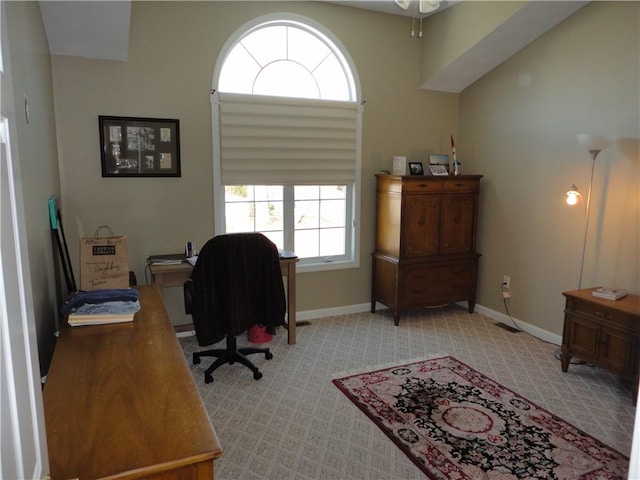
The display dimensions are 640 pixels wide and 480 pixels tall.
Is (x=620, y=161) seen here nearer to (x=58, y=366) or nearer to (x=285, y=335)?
(x=285, y=335)

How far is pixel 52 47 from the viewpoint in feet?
10.4

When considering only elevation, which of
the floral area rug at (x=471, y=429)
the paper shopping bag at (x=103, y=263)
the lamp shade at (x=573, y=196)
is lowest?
the floral area rug at (x=471, y=429)

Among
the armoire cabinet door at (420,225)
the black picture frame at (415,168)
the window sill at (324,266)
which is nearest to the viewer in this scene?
the armoire cabinet door at (420,225)

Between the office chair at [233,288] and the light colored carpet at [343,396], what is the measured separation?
339mm

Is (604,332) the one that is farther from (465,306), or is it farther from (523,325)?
(465,306)

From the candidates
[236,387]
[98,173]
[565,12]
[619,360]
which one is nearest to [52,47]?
[98,173]

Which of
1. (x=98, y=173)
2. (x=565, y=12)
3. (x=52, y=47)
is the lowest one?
(x=98, y=173)

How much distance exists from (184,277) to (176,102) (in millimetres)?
1448

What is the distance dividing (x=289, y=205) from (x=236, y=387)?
1819mm

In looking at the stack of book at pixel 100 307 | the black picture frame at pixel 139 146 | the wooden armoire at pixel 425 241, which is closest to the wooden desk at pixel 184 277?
the black picture frame at pixel 139 146

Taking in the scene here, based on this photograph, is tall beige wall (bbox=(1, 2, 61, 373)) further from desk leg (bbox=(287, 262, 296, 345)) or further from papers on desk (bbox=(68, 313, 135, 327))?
desk leg (bbox=(287, 262, 296, 345))

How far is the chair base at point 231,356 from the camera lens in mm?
3232

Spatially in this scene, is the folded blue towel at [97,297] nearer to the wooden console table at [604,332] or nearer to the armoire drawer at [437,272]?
the armoire drawer at [437,272]

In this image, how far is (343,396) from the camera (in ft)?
9.95
